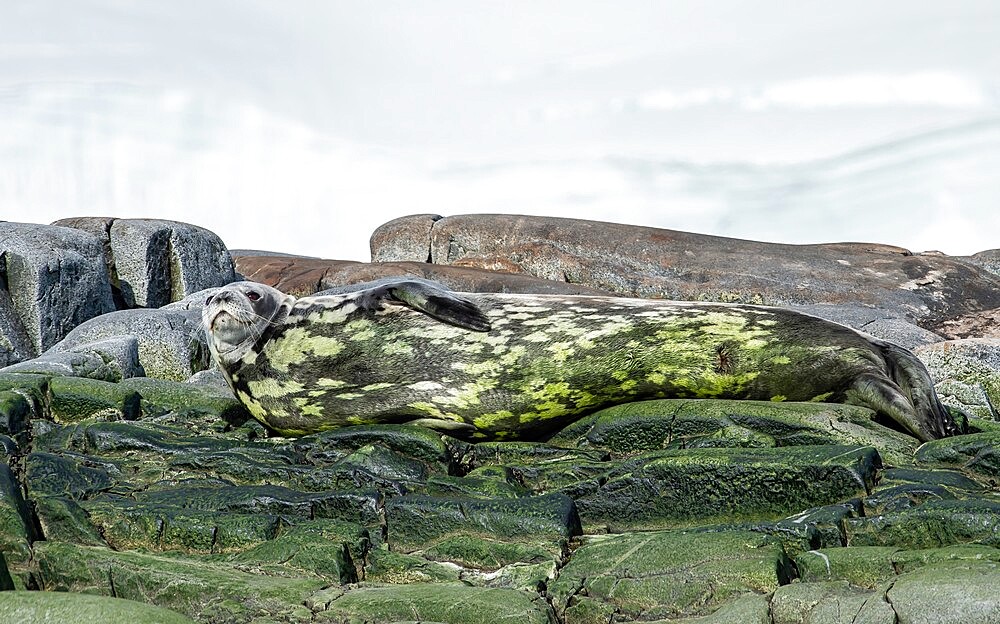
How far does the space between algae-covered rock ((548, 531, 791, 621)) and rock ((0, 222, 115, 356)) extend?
1119 centimetres

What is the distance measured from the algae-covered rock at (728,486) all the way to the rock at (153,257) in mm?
13062

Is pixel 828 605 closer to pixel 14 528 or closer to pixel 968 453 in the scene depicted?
pixel 968 453

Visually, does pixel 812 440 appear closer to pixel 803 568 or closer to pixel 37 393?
pixel 803 568

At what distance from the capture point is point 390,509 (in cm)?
465

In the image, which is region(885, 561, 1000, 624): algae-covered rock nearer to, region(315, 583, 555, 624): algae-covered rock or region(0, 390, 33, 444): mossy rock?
region(315, 583, 555, 624): algae-covered rock

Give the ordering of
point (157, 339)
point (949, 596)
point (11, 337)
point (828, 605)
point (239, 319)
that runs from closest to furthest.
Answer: point (949, 596) → point (828, 605) → point (239, 319) → point (157, 339) → point (11, 337)

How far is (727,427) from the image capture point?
577 centimetres

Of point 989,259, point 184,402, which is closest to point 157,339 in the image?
point 184,402

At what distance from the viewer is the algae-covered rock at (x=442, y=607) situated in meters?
3.80

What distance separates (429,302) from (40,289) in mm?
9295

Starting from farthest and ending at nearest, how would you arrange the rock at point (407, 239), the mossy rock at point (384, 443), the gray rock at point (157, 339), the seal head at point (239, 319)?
1. the rock at point (407, 239)
2. the gray rock at point (157, 339)
3. the seal head at point (239, 319)
4. the mossy rock at point (384, 443)

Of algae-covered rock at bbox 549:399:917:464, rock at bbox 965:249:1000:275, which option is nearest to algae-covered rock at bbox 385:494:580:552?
algae-covered rock at bbox 549:399:917:464

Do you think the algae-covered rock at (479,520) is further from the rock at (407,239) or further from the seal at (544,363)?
the rock at (407,239)

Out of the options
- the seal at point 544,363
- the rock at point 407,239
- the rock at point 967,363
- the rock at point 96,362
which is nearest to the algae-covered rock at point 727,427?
the seal at point 544,363
